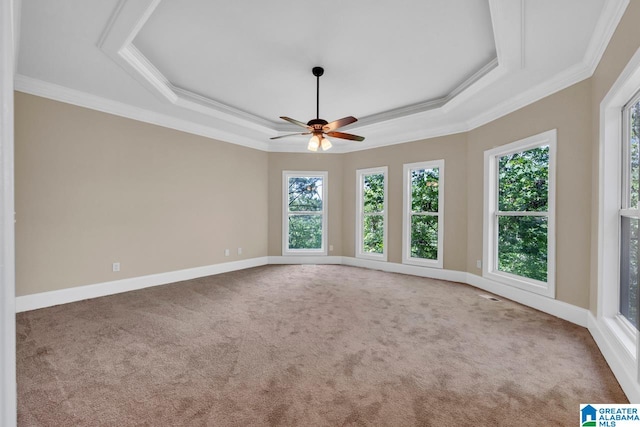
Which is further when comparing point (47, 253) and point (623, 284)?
point (47, 253)

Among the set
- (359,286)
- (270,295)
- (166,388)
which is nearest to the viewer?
(166,388)

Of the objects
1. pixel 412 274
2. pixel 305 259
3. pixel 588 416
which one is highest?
pixel 305 259

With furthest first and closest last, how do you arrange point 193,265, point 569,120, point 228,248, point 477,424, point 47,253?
1. point 228,248
2. point 193,265
3. point 47,253
4. point 569,120
5. point 477,424

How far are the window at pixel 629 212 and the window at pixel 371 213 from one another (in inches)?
136

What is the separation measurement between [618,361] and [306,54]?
144 inches

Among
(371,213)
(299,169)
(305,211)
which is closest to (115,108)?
(299,169)

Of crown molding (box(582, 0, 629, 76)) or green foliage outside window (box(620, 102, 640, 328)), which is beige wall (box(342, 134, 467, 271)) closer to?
crown molding (box(582, 0, 629, 76))

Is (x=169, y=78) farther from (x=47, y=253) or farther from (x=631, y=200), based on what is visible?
(x=631, y=200)

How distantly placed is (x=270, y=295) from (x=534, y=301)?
3.27m

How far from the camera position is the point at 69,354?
2355mm

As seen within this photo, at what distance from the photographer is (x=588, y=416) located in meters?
1.74

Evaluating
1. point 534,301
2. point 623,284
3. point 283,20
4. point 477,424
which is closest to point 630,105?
point 623,284

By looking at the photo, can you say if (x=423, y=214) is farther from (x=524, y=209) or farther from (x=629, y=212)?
(x=629, y=212)

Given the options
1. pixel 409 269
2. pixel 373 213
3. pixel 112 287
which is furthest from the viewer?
pixel 373 213
